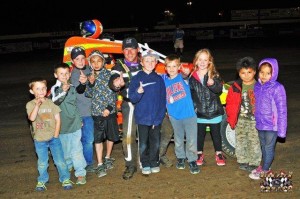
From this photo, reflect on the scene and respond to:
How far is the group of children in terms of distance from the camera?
476cm

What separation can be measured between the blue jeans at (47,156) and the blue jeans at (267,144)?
276 cm

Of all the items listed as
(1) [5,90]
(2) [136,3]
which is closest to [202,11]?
(2) [136,3]

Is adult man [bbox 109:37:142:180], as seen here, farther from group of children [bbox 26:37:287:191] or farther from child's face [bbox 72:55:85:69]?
child's face [bbox 72:55:85:69]

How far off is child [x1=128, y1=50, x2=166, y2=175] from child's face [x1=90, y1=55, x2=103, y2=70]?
1.74 ft

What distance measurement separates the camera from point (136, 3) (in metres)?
53.2

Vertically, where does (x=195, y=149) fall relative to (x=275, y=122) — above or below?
below

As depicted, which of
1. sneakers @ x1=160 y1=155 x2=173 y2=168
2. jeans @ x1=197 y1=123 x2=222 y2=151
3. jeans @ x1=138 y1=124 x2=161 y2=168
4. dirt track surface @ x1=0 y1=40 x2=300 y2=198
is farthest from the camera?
sneakers @ x1=160 y1=155 x2=173 y2=168

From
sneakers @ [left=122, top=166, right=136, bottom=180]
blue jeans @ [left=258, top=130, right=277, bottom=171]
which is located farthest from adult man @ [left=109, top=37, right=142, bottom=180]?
blue jeans @ [left=258, top=130, right=277, bottom=171]

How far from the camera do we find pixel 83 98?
519 centimetres

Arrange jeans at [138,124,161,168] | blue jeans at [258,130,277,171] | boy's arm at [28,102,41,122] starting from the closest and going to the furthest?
boy's arm at [28,102,41,122], blue jeans at [258,130,277,171], jeans at [138,124,161,168]

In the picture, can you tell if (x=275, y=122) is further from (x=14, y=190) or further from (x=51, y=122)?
(x=14, y=190)

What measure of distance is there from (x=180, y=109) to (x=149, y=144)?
2.30ft

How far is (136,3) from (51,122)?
166 feet

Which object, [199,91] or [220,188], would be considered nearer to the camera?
[220,188]
